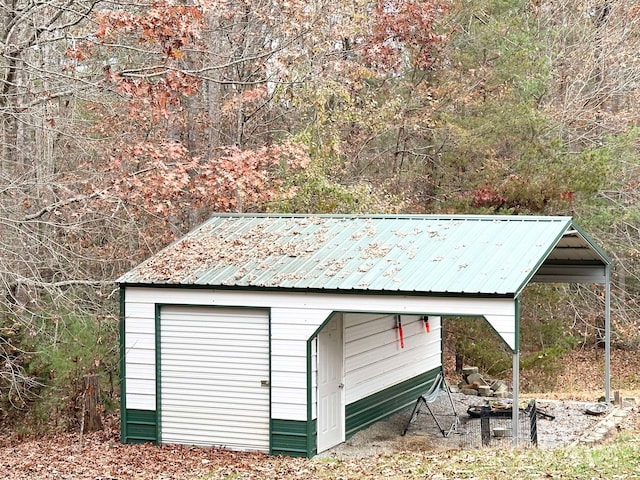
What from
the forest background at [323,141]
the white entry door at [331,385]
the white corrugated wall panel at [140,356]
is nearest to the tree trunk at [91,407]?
A: the forest background at [323,141]

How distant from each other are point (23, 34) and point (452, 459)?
929 centimetres

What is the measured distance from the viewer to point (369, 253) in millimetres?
13398

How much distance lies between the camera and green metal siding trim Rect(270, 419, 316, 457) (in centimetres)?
1274

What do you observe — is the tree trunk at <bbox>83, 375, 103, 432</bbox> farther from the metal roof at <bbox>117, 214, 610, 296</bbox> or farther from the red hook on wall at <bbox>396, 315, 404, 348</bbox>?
the red hook on wall at <bbox>396, 315, 404, 348</bbox>

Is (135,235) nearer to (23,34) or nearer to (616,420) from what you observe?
(23,34)

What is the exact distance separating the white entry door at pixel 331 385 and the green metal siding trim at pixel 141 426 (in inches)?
96.1

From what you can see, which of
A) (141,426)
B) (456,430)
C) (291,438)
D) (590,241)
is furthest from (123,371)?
(590,241)

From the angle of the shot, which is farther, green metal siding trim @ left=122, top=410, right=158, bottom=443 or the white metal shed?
green metal siding trim @ left=122, top=410, right=158, bottom=443

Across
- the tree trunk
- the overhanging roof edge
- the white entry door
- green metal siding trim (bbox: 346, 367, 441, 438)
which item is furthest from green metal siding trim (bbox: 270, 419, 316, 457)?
the overhanging roof edge

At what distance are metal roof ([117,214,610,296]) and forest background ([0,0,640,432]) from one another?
1313 mm

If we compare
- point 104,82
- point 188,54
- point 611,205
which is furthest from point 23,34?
point 611,205

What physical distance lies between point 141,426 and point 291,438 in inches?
93.5

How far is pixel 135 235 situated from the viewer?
18.7 m

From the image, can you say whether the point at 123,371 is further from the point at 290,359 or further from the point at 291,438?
the point at 291,438
